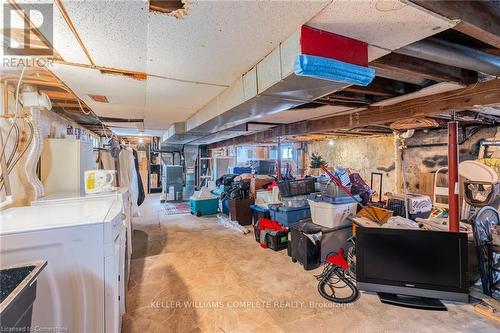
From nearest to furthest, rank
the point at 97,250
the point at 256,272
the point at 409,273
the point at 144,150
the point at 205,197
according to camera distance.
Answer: the point at 97,250 < the point at 409,273 < the point at 256,272 < the point at 205,197 < the point at 144,150

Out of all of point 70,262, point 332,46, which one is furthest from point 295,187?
point 70,262

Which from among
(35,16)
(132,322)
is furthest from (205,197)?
(35,16)

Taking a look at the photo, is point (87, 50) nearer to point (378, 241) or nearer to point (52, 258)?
point (52, 258)

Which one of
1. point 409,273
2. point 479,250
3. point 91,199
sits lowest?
point 409,273

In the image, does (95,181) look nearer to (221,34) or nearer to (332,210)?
(221,34)

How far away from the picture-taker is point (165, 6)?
1101 millimetres

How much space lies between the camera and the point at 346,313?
2221mm

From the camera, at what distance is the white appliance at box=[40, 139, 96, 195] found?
226 centimetres

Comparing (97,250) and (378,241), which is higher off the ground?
(97,250)

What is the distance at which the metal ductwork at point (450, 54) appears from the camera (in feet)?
4.72

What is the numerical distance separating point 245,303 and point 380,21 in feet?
8.17

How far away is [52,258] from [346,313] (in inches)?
91.8

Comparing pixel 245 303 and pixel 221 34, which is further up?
pixel 221 34

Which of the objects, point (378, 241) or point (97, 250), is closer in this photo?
point (97, 250)
